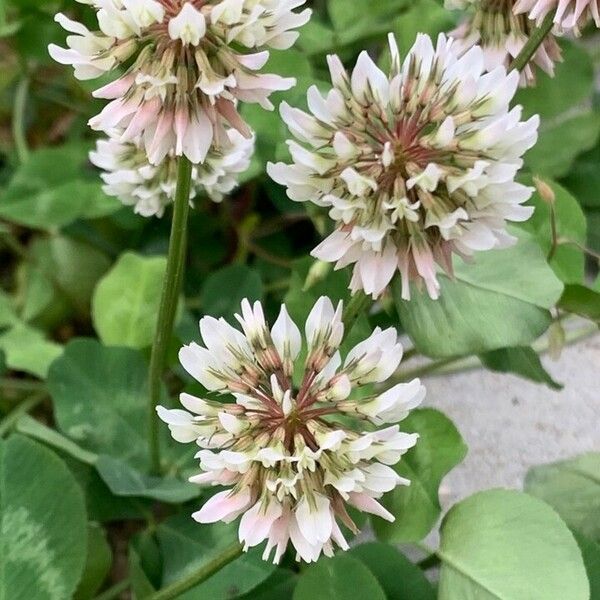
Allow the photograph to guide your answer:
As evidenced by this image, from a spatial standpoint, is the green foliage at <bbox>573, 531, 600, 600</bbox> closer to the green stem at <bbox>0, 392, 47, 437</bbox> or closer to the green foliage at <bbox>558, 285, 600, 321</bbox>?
the green foliage at <bbox>558, 285, 600, 321</bbox>

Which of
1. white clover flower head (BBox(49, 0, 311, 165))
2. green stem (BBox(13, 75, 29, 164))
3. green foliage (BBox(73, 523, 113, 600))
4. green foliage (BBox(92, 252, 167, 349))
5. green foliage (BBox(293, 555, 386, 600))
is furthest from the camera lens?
green stem (BBox(13, 75, 29, 164))

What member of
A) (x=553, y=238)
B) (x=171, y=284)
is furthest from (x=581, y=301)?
(x=171, y=284)

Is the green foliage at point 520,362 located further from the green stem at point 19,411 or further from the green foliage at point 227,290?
the green stem at point 19,411

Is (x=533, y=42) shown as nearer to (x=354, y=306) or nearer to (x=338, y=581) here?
(x=354, y=306)

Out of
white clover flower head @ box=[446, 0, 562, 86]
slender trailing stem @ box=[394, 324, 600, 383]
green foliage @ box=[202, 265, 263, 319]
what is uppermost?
white clover flower head @ box=[446, 0, 562, 86]

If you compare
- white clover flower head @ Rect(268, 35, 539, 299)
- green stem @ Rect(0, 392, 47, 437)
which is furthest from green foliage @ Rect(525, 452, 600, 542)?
green stem @ Rect(0, 392, 47, 437)

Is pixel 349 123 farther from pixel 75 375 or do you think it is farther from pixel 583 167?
pixel 583 167

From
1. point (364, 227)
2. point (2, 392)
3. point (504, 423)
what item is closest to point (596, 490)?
point (504, 423)
